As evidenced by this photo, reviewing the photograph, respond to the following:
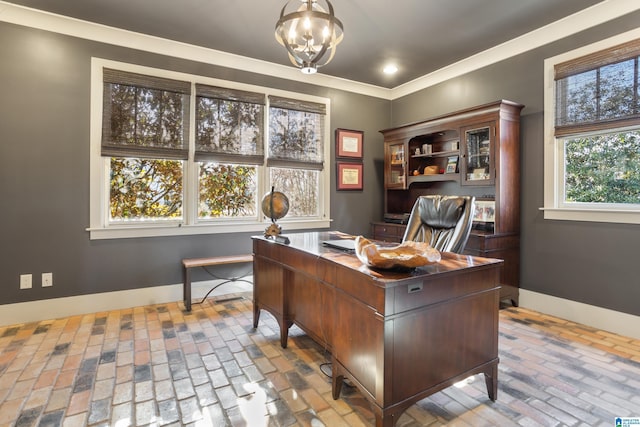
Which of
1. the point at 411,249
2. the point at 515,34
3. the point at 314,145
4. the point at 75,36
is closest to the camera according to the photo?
the point at 411,249

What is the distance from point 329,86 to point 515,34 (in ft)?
7.13

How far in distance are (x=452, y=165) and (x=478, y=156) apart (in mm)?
412

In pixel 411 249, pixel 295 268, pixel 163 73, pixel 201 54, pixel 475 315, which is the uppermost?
pixel 201 54

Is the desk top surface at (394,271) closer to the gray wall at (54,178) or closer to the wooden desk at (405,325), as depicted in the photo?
the wooden desk at (405,325)

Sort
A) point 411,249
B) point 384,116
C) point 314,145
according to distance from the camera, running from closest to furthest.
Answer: point 411,249
point 314,145
point 384,116

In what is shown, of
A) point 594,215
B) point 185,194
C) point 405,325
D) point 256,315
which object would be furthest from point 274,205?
point 594,215

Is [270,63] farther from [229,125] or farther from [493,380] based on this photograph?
[493,380]

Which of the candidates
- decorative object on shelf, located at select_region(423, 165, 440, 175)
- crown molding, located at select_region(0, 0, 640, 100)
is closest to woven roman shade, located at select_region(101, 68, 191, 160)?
crown molding, located at select_region(0, 0, 640, 100)

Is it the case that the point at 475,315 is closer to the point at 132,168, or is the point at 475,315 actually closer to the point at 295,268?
the point at 295,268

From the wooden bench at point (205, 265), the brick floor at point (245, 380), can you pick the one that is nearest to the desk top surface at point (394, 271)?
the brick floor at point (245, 380)

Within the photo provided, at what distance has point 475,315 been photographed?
170cm

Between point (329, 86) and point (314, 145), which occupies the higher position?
point (329, 86)

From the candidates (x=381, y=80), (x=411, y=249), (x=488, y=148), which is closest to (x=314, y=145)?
(x=381, y=80)

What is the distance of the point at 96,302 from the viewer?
127 inches
